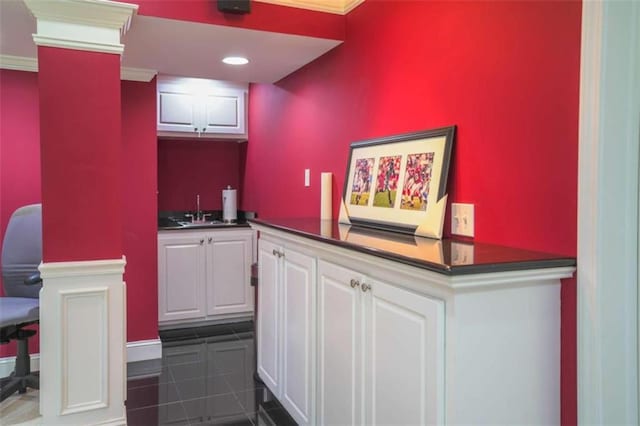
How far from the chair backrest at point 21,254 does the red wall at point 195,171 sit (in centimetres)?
184

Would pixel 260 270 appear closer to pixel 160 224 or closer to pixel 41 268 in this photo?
pixel 41 268

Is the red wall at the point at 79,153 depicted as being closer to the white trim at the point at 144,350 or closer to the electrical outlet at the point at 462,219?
the white trim at the point at 144,350

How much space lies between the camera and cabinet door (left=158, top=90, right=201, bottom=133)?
177 inches

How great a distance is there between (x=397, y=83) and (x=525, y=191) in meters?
0.98

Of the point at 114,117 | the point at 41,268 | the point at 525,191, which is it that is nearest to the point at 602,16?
the point at 525,191

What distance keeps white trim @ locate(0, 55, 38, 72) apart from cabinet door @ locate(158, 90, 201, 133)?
1268mm

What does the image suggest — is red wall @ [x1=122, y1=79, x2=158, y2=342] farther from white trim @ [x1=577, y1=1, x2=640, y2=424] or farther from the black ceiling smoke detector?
white trim @ [x1=577, y1=1, x2=640, y2=424]

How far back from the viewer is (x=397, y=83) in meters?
2.44

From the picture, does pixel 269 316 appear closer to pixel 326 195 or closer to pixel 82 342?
pixel 326 195

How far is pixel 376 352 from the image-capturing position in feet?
5.74

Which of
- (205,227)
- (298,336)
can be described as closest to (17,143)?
(205,227)

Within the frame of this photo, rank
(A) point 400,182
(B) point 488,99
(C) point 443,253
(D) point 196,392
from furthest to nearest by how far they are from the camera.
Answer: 1. (D) point 196,392
2. (A) point 400,182
3. (B) point 488,99
4. (C) point 443,253

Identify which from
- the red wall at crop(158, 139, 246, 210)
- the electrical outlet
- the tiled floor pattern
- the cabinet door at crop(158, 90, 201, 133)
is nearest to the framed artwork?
the electrical outlet

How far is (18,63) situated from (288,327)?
2.45 meters
